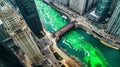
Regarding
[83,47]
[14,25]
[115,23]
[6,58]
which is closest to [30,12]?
[14,25]

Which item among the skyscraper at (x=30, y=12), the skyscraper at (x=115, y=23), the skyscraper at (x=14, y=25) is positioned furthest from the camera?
the skyscraper at (x=115, y=23)

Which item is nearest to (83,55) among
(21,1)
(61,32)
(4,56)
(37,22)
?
(61,32)

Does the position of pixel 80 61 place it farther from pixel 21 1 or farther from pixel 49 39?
pixel 21 1

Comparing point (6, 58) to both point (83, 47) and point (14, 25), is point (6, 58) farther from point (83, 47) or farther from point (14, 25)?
point (83, 47)

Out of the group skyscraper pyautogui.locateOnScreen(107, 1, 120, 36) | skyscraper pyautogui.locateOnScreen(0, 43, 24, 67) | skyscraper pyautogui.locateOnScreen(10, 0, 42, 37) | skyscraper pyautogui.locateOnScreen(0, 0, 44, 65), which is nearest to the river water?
skyscraper pyautogui.locateOnScreen(107, 1, 120, 36)

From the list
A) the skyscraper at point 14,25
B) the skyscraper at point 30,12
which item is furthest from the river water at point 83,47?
the skyscraper at point 14,25

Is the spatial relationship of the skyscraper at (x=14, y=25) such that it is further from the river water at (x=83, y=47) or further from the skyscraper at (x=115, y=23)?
the skyscraper at (x=115, y=23)

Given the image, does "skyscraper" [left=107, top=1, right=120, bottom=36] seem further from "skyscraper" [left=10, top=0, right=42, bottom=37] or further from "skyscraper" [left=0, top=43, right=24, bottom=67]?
"skyscraper" [left=0, top=43, right=24, bottom=67]
